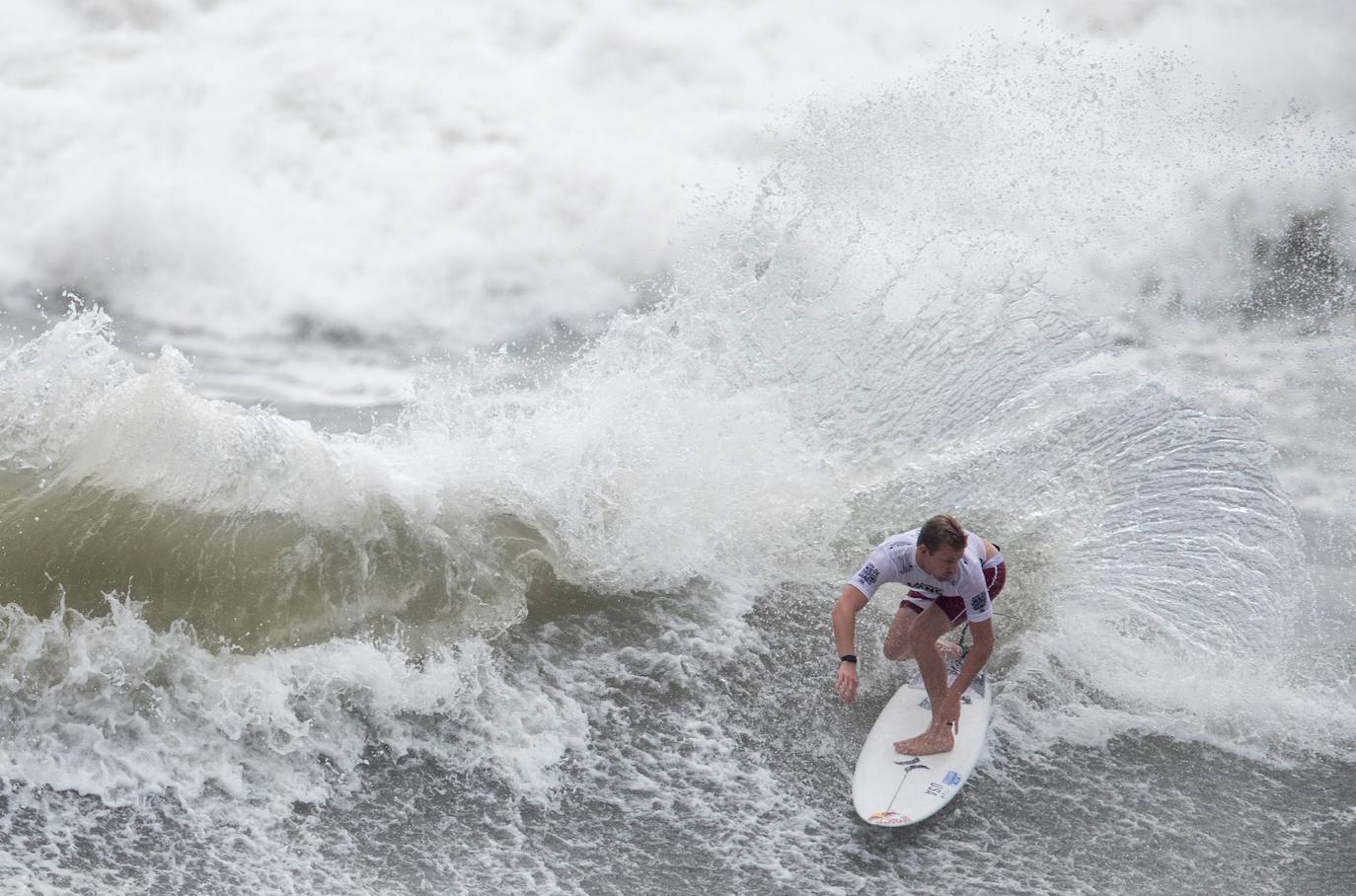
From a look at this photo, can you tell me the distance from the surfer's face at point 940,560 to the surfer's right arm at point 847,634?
29cm

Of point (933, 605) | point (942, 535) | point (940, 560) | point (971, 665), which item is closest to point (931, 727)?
point (971, 665)

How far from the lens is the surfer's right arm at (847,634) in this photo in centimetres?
Answer: 450

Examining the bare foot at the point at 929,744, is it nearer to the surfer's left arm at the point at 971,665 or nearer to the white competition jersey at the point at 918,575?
the surfer's left arm at the point at 971,665

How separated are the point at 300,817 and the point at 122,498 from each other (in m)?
2.36

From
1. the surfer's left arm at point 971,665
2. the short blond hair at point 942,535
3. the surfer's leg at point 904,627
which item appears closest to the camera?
the short blond hair at point 942,535

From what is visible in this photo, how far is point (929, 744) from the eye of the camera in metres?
5.05

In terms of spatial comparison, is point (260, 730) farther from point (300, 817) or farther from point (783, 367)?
point (783, 367)

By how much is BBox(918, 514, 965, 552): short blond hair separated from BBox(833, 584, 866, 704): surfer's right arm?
14.7 inches

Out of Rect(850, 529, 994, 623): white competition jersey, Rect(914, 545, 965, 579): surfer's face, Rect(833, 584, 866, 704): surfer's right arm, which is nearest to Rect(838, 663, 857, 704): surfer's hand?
Rect(833, 584, 866, 704): surfer's right arm

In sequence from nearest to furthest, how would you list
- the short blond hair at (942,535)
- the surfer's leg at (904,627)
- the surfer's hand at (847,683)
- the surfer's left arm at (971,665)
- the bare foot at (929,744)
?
1. the surfer's hand at (847,683)
2. the short blond hair at (942,535)
3. the surfer's left arm at (971,665)
4. the bare foot at (929,744)
5. the surfer's leg at (904,627)

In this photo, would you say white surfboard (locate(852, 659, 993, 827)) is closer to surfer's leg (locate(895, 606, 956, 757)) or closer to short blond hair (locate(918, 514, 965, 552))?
surfer's leg (locate(895, 606, 956, 757))

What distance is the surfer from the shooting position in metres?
4.63

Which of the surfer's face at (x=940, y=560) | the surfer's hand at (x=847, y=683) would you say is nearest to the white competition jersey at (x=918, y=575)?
the surfer's face at (x=940, y=560)

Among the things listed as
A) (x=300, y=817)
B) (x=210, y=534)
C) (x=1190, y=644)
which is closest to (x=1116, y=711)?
(x=1190, y=644)
